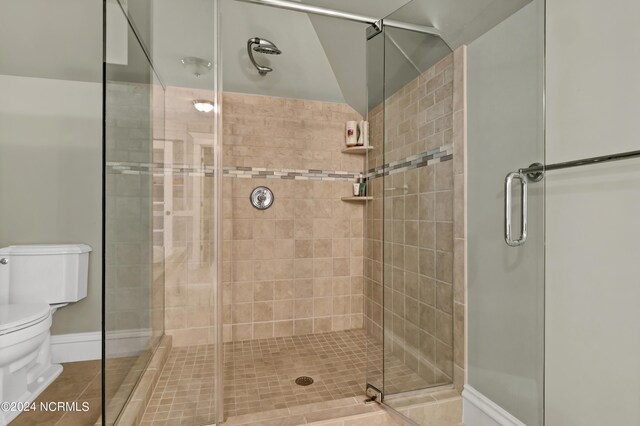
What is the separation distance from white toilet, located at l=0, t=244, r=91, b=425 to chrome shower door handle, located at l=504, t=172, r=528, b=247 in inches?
91.0

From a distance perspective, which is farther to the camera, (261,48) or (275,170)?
(275,170)

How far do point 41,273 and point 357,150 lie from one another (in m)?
2.39

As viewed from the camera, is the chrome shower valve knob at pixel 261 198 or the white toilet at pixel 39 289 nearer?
the white toilet at pixel 39 289

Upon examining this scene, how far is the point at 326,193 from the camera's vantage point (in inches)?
104

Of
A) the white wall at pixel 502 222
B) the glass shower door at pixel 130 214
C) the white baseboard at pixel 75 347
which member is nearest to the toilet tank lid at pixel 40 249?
the white baseboard at pixel 75 347

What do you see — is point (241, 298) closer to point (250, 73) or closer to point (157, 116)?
point (157, 116)

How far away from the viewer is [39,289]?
6.20ft

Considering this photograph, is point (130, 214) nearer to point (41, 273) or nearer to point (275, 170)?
point (41, 273)

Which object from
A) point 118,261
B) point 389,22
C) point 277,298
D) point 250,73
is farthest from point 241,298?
point 389,22

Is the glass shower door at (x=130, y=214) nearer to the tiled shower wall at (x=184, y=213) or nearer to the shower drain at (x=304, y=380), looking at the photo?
the tiled shower wall at (x=184, y=213)
